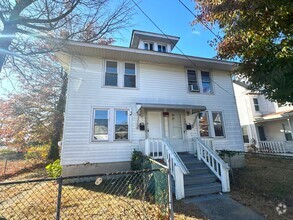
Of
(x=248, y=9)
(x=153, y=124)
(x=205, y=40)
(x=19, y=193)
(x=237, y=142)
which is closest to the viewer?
(x=248, y=9)

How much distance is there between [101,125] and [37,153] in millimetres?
9567

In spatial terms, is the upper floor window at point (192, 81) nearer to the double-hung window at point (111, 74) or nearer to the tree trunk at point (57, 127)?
the double-hung window at point (111, 74)

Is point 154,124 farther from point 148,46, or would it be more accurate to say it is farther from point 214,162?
point 148,46

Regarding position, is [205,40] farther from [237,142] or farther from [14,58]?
[14,58]

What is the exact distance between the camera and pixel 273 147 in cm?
1405

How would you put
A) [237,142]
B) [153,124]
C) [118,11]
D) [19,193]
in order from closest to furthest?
[19,193], [118,11], [153,124], [237,142]

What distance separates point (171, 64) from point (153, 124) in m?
3.92

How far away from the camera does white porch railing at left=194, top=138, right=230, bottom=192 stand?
599cm

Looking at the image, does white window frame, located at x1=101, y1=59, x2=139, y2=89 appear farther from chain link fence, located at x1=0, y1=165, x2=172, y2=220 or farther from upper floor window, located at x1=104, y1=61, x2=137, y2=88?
chain link fence, located at x1=0, y1=165, x2=172, y2=220

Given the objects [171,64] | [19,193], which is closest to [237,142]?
[171,64]

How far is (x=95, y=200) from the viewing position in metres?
5.34

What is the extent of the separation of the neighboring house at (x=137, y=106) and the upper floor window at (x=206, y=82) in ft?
0.21

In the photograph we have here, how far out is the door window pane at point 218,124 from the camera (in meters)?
10.1

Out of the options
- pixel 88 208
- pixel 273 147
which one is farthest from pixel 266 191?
pixel 273 147
